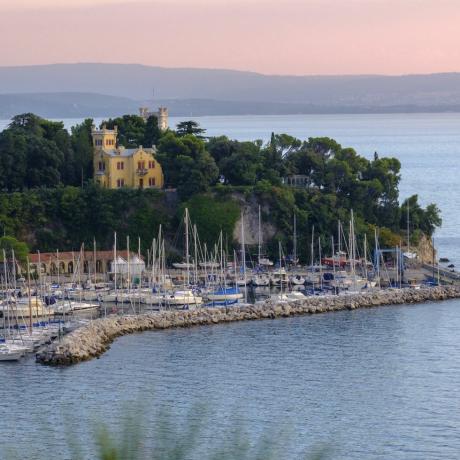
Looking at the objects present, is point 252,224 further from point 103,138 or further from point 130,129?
point 130,129

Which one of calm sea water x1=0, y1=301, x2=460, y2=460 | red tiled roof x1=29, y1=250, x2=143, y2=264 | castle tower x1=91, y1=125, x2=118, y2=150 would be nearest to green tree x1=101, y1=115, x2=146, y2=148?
castle tower x1=91, y1=125, x2=118, y2=150

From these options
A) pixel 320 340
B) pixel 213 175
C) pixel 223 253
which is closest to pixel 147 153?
pixel 213 175

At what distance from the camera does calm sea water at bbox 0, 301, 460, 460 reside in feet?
77.7

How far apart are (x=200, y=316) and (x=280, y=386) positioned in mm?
9387

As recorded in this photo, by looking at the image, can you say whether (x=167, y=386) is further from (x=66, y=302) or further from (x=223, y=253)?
(x=223, y=253)

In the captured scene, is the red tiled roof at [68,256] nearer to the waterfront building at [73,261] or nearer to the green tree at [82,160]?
the waterfront building at [73,261]

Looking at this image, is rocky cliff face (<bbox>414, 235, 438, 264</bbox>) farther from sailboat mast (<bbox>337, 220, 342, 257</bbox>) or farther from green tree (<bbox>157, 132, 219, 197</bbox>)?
green tree (<bbox>157, 132, 219, 197</bbox>)

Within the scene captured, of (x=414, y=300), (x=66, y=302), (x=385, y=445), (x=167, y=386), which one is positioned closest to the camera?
(x=385, y=445)

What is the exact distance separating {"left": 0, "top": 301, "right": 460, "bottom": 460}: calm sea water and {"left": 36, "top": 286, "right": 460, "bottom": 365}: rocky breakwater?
0.47 m

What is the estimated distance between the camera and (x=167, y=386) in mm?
28875

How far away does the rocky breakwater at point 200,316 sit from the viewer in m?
31.6

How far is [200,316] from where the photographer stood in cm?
3797

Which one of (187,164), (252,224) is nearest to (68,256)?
(187,164)

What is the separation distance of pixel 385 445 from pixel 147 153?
29.3 m
